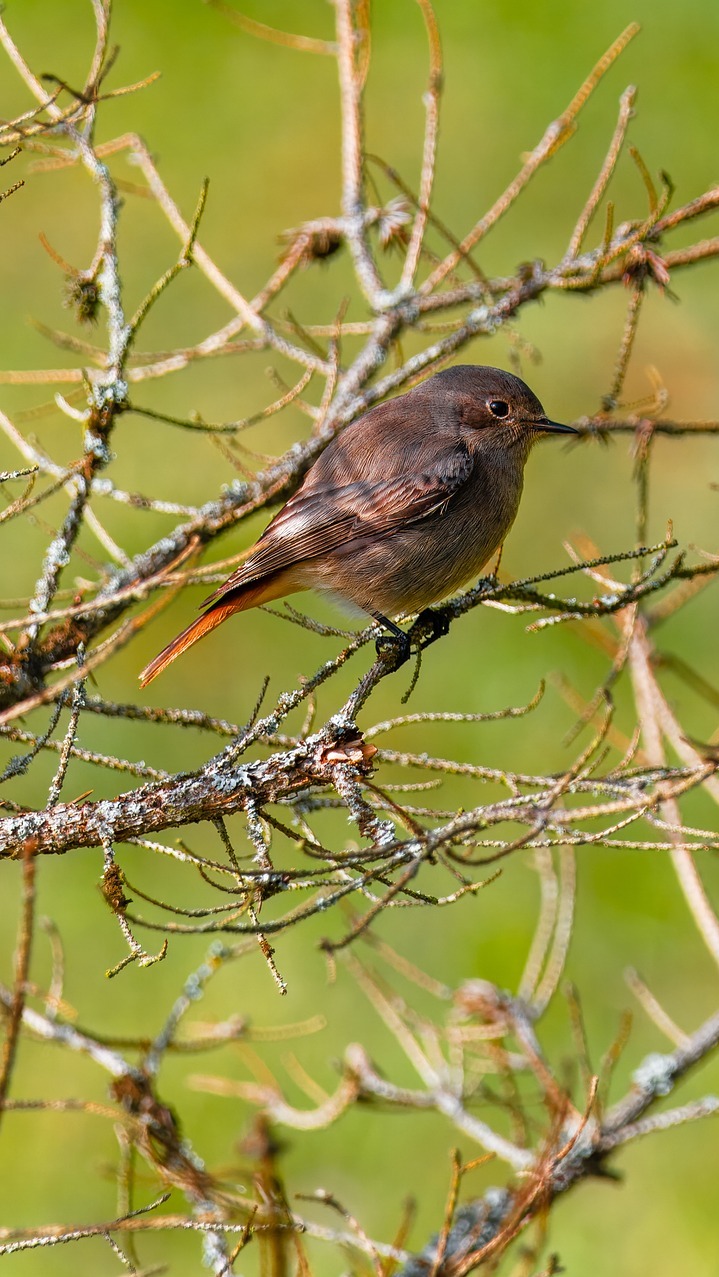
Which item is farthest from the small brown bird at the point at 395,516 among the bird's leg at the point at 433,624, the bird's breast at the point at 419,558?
the bird's leg at the point at 433,624

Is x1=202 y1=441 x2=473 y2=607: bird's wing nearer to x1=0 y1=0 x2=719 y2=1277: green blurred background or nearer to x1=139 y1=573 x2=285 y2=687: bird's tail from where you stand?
x1=139 y1=573 x2=285 y2=687: bird's tail

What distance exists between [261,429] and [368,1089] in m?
4.88

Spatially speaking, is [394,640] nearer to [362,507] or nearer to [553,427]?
[362,507]

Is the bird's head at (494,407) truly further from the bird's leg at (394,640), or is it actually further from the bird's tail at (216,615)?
the bird's tail at (216,615)

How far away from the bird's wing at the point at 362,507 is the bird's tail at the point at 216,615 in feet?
0.40

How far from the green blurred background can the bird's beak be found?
0.99ft

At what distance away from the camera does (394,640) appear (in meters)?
4.30

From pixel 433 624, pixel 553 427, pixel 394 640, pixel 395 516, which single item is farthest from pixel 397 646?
pixel 553 427

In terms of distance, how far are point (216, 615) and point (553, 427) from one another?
1.35 metres

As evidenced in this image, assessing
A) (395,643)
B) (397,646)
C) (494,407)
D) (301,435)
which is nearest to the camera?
(397,646)

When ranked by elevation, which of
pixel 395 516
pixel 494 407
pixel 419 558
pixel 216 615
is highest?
pixel 494 407

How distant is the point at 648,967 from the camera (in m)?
5.72

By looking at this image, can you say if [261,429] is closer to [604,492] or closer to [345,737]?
[604,492]

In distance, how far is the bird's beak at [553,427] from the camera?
4256 millimetres
